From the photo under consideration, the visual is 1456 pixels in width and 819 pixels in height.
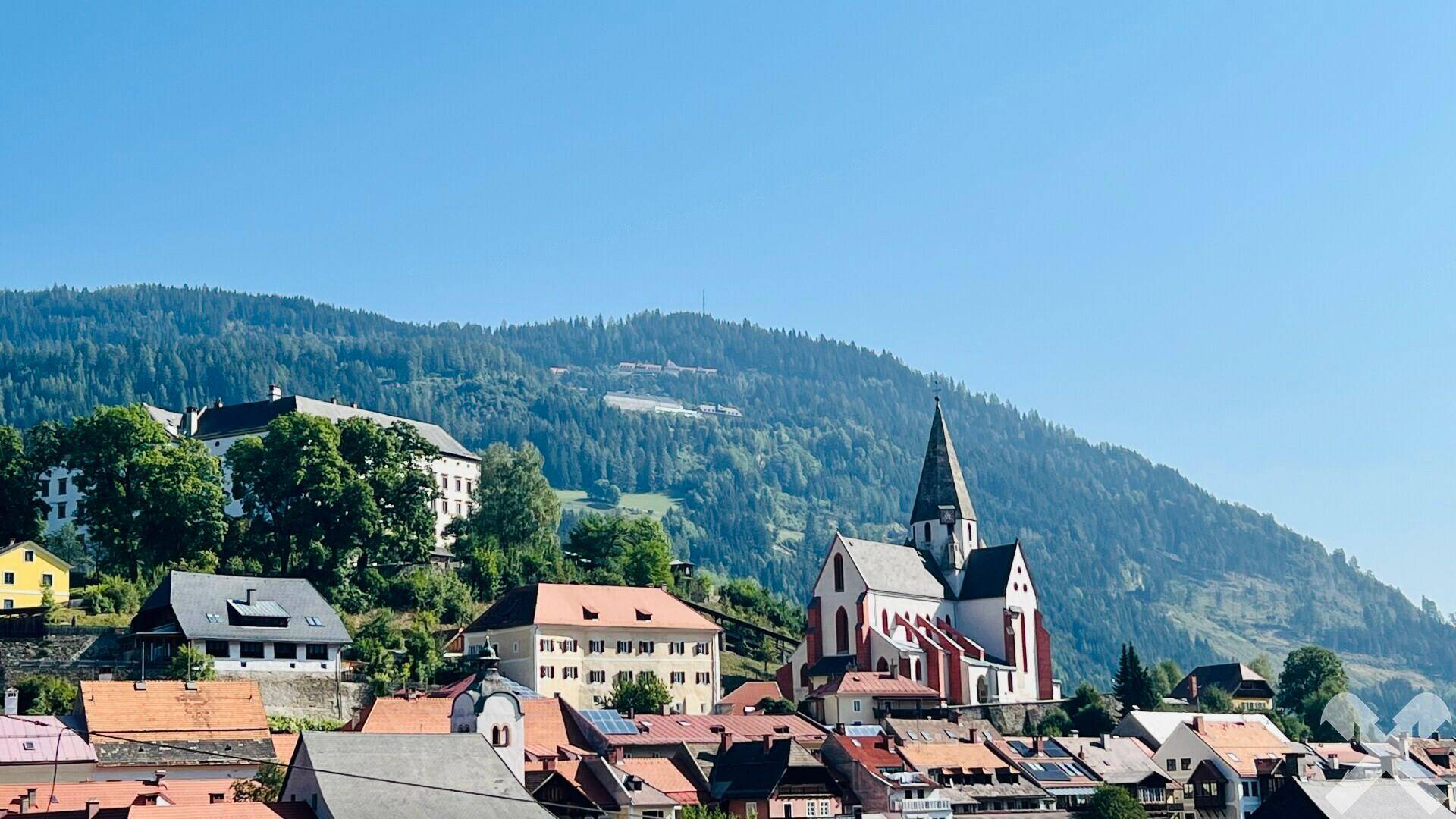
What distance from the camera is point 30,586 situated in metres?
96.1

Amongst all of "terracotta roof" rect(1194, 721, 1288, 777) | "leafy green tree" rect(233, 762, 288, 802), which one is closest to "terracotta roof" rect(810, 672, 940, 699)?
"terracotta roof" rect(1194, 721, 1288, 777)

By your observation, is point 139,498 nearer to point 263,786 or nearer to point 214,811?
point 263,786

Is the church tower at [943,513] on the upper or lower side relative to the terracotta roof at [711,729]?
upper

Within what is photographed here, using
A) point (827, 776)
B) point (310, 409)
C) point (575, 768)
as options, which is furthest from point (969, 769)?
point (310, 409)

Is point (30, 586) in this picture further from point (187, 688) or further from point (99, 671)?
point (187, 688)

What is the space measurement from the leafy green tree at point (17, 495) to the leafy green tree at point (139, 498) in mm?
3514

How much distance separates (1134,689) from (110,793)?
6777cm

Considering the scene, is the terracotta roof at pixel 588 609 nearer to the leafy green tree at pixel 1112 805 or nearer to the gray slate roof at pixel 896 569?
the gray slate roof at pixel 896 569

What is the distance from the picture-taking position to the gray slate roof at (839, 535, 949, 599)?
119000 millimetres

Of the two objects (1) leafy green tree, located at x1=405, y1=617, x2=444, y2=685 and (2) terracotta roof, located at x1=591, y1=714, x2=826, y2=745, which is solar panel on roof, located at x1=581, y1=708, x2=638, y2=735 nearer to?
(2) terracotta roof, located at x1=591, y1=714, x2=826, y2=745

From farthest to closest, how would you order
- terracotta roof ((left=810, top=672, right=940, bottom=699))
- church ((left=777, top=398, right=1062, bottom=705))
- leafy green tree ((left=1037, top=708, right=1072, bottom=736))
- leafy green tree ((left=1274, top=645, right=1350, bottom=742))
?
leafy green tree ((left=1274, top=645, right=1350, bottom=742)), church ((left=777, top=398, right=1062, bottom=705)), leafy green tree ((left=1037, top=708, right=1072, bottom=736)), terracotta roof ((left=810, top=672, right=940, bottom=699))

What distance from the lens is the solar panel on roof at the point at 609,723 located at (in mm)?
86312

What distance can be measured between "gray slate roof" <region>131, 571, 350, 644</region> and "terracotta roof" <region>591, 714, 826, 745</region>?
49.1 ft

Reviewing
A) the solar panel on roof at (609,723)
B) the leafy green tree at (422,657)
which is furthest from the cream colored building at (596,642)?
the solar panel on roof at (609,723)
